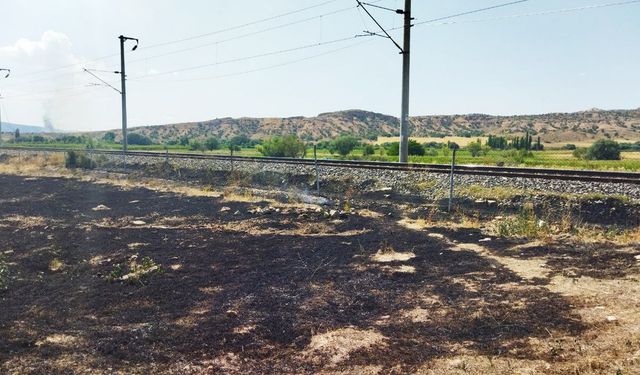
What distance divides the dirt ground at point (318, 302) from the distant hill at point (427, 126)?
7530cm

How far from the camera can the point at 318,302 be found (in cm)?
775

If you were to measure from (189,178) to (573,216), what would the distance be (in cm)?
2067

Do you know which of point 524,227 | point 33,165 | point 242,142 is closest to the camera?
point 524,227

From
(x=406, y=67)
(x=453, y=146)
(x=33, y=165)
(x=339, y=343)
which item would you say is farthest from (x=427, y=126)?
(x=339, y=343)

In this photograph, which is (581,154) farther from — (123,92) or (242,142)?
(242,142)

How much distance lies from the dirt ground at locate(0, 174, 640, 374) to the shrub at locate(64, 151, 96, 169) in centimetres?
2519

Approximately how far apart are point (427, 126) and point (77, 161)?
98.5m

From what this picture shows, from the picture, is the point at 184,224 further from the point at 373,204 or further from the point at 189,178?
the point at 189,178

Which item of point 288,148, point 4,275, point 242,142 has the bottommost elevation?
point 4,275

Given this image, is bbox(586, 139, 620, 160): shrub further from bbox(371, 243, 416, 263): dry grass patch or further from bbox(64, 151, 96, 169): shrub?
bbox(64, 151, 96, 169): shrub

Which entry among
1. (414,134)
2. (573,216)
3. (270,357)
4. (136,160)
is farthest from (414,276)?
(414,134)

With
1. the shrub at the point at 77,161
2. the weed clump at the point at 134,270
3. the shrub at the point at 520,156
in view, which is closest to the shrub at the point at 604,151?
the shrub at the point at 520,156

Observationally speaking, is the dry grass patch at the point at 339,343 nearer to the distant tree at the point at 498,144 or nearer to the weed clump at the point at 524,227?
the weed clump at the point at 524,227

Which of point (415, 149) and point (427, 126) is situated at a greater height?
point (427, 126)
